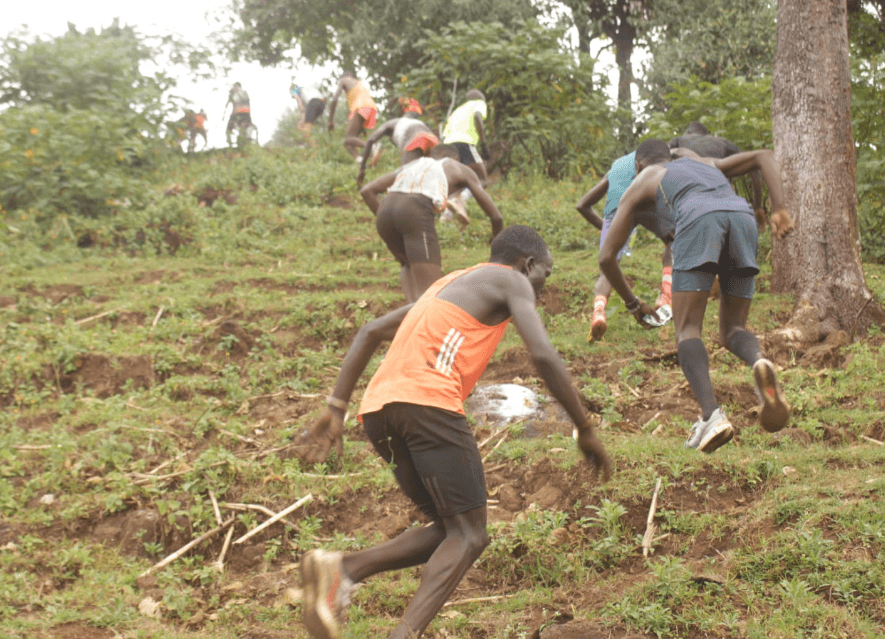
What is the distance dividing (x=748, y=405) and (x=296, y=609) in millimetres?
3729

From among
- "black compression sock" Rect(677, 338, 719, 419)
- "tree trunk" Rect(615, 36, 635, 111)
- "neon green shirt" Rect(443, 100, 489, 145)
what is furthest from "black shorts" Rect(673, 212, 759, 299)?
"tree trunk" Rect(615, 36, 635, 111)

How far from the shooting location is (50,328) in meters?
8.84

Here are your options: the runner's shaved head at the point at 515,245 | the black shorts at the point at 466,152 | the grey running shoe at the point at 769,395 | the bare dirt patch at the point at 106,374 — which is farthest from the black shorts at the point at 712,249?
the black shorts at the point at 466,152

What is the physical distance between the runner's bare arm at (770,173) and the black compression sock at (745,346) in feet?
2.30

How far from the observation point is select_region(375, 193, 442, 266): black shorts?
6.94 metres

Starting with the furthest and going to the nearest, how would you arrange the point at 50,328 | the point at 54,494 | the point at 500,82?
the point at 500,82, the point at 50,328, the point at 54,494

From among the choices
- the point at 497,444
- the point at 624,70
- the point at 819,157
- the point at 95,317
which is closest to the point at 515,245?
Answer: the point at 497,444

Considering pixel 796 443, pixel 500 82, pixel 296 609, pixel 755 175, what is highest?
pixel 500 82

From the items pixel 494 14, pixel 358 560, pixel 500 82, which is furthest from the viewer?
pixel 494 14

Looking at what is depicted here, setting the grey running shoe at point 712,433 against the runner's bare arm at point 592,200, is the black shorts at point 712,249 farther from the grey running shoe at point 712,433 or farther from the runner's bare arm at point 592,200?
the runner's bare arm at point 592,200

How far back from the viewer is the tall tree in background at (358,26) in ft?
57.4

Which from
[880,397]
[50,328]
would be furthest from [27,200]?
[880,397]

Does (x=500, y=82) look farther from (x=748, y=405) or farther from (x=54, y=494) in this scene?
(x=54, y=494)

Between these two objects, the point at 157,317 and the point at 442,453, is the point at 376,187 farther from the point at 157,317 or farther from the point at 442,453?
the point at 442,453
